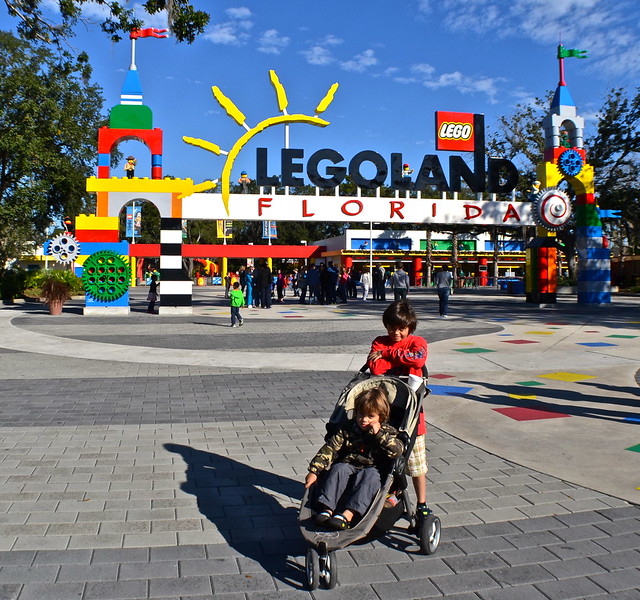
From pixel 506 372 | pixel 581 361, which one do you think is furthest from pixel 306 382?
pixel 581 361

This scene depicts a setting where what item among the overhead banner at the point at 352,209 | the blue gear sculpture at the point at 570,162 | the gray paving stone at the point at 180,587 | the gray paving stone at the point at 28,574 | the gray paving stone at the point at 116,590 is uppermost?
the blue gear sculpture at the point at 570,162

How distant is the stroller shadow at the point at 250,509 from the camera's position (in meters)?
3.43

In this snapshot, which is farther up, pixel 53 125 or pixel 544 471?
pixel 53 125

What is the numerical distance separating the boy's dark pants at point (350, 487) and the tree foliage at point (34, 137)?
25771mm

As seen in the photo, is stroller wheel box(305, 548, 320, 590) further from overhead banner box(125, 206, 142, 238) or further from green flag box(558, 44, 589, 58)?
overhead banner box(125, 206, 142, 238)

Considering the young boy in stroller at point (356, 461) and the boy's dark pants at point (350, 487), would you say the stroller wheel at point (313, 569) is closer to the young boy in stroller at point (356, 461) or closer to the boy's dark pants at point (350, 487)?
the young boy in stroller at point (356, 461)

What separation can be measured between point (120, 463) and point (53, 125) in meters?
27.0

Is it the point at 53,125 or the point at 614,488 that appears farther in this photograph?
the point at 53,125

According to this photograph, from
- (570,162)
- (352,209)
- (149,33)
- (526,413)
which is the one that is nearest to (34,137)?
(149,33)

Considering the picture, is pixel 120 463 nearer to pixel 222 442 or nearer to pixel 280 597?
pixel 222 442

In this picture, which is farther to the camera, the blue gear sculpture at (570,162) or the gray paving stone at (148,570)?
the blue gear sculpture at (570,162)

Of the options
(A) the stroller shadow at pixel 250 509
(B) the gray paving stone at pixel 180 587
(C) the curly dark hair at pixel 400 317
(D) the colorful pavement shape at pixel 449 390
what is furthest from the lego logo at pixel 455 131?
(B) the gray paving stone at pixel 180 587

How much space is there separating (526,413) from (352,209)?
56.7 ft

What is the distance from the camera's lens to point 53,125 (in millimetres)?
28172
